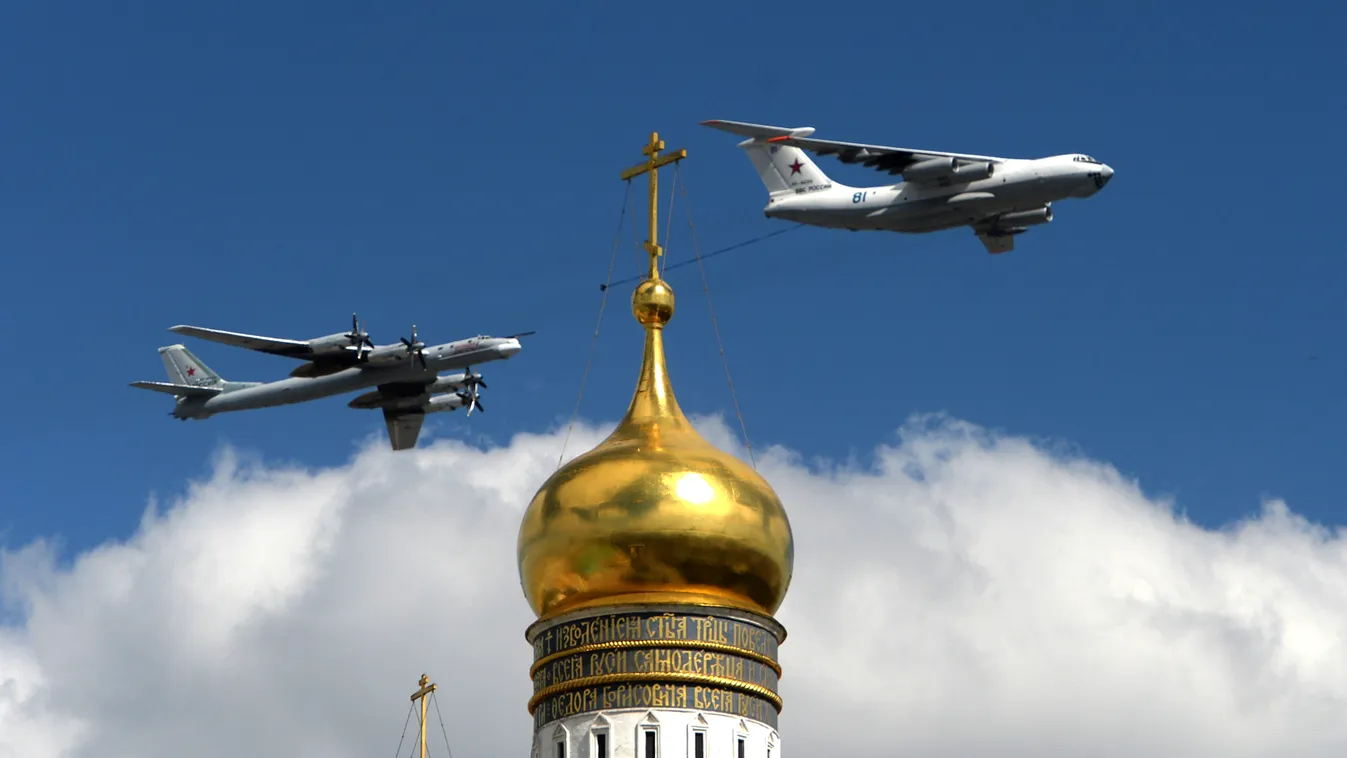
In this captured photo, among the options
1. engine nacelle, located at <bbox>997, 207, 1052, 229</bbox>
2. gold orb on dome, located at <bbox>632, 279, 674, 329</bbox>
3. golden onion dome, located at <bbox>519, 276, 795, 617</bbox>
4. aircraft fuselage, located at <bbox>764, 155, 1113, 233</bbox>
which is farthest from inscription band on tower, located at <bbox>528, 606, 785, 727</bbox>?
Result: engine nacelle, located at <bbox>997, 207, 1052, 229</bbox>

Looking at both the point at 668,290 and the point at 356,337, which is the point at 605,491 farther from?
the point at 356,337

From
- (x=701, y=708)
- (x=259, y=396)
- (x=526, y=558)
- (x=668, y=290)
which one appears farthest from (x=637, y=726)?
(x=259, y=396)

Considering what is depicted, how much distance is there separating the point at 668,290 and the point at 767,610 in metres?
7.14

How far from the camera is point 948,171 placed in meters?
69.9

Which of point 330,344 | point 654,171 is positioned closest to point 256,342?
point 330,344

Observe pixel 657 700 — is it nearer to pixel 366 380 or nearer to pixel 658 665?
pixel 658 665

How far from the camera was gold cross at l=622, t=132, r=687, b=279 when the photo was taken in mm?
49219

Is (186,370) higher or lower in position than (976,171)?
higher

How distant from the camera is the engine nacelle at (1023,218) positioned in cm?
7006

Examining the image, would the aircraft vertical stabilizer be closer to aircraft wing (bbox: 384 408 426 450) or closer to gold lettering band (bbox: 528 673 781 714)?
aircraft wing (bbox: 384 408 426 450)

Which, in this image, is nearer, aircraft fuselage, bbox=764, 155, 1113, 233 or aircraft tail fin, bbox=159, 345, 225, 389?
aircraft fuselage, bbox=764, 155, 1113, 233

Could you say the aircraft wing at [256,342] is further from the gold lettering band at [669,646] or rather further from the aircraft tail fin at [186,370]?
the gold lettering band at [669,646]

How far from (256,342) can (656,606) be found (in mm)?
33308

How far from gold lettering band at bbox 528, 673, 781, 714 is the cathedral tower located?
0.02 m
